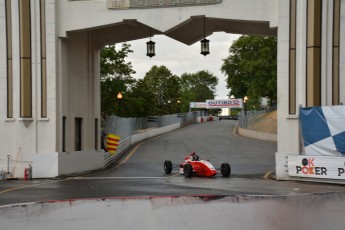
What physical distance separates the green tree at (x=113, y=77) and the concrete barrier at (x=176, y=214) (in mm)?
31998

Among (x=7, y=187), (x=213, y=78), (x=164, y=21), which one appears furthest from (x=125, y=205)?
(x=213, y=78)

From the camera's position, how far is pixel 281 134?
1983 cm

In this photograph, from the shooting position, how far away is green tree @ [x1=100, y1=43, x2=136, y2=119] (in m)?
43.2

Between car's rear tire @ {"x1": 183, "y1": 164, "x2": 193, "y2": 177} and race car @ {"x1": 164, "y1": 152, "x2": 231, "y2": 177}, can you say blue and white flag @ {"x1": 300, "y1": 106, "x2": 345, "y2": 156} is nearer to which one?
race car @ {"x1": 164, "y1": 152, "x2": 231, "y2": 177}

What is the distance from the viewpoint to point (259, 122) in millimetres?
50750

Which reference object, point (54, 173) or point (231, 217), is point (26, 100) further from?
point (231, 217)

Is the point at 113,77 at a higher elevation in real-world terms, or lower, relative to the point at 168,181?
higher

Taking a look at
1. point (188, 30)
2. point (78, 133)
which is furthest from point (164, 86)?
point (188, 30)

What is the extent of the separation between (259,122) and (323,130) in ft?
106

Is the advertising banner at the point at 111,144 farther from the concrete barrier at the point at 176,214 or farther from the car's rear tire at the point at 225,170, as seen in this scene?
the concrete barrier at the point at 176,214

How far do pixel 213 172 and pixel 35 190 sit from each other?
300 inches

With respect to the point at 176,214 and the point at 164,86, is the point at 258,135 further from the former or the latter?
the point at 164,86

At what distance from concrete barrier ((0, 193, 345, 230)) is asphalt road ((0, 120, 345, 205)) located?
3582mm

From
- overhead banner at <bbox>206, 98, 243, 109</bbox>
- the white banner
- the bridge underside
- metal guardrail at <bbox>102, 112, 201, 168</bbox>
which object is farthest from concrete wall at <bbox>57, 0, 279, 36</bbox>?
overhead banner at <bbox>206, 98, 243, 109</bbox>
